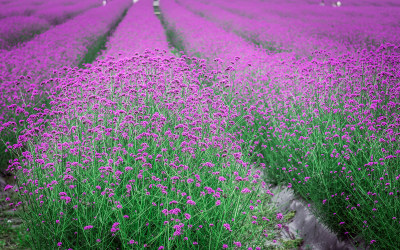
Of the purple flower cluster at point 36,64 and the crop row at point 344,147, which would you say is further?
the purple flower cluster at point 36,64

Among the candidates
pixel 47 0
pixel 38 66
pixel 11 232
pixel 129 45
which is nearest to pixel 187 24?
pixel 129 45

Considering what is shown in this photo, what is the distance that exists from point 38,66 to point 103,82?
3340 millimetres

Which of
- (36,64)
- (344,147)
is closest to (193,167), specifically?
(344,147)

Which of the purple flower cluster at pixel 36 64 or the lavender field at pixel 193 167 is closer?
the lavender field at pixel 193 167

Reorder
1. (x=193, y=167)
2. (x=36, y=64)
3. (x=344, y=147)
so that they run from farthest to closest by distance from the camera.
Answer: (x=36, y=64) < (x=344, y=147) < (x=193, y=167)

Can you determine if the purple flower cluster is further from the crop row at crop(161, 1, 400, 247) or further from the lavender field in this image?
the crop row at crop(161, 1, 400, 247)

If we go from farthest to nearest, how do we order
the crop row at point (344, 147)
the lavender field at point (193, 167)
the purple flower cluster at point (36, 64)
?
the purple flower cluster at point (36, 64)
the crop row at point (344, 147)
the lavender field at point (193, 167)

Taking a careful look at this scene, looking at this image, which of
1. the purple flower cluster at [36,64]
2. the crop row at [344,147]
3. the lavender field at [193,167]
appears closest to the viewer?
the lavender field at [193,167]

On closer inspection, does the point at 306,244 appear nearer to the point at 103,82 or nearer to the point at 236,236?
the point at 236,236

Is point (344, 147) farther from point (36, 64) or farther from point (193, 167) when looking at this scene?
point (36, 64)

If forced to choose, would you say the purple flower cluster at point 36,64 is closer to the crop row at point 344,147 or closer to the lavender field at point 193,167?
the lavender field at point 193,167

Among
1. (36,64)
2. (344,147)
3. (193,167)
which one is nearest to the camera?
(193,167)

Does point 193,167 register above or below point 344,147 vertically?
below

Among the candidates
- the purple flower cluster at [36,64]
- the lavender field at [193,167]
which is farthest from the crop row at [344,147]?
the purple flower cluster at [36,64]
